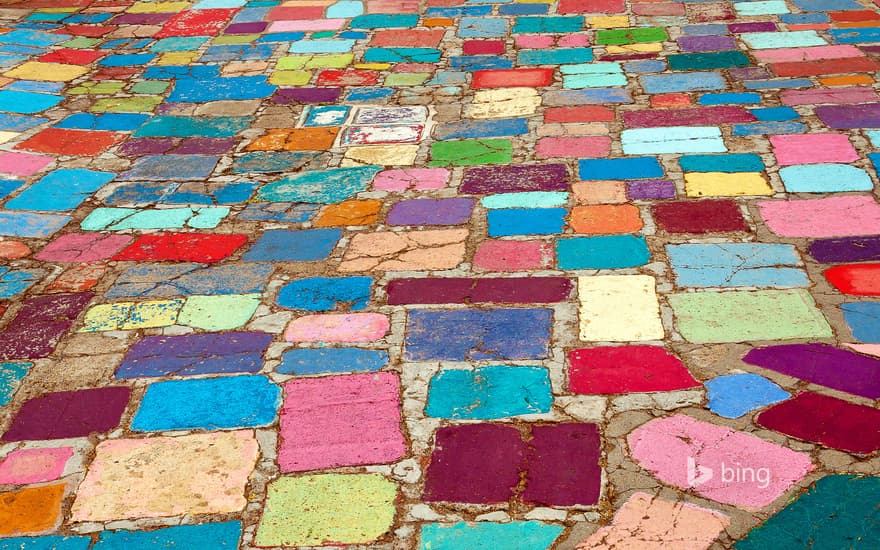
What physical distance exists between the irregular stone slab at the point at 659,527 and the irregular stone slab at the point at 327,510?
22.2 inches

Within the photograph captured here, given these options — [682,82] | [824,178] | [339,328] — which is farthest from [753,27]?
[339,328]

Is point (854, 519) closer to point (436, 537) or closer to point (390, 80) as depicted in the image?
point (436, 537)

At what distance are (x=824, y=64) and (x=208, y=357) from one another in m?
4.10

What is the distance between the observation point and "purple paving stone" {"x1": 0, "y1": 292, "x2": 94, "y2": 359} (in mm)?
3625

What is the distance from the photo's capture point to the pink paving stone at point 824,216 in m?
4.04


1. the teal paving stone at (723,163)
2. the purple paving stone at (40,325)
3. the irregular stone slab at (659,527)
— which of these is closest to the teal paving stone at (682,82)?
the teal paving stone at (723,163)

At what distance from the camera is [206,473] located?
2941mm

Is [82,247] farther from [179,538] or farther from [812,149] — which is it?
[812,149]

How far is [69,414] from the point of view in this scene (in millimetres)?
3254

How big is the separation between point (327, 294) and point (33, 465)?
4.12 feet

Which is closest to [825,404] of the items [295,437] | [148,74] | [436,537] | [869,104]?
[436,537]

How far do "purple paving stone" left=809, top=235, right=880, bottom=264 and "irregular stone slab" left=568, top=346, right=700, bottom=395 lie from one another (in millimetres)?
950

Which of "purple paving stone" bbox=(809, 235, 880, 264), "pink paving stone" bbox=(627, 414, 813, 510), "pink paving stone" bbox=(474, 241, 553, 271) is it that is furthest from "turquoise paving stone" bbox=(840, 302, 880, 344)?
"pink paving stone" bbox=(474, 241, 553, 271)

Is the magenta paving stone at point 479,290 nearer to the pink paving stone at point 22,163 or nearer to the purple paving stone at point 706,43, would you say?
the pink paving stone at point 22,163
